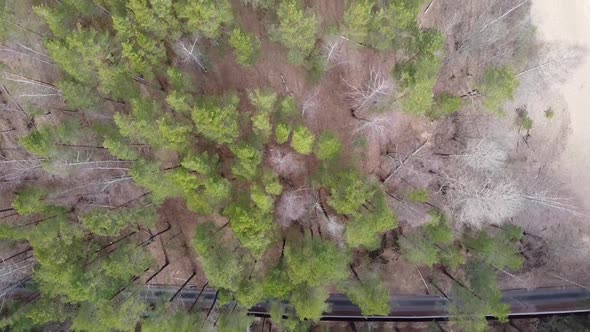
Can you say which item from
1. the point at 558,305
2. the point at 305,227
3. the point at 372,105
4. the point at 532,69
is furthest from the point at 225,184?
the point at 558,305

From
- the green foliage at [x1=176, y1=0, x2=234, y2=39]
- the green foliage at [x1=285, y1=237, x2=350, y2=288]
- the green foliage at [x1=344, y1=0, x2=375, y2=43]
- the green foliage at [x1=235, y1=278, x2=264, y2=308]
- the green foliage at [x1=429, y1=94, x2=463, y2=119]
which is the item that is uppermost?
the green foliage at [x1=344, y1=0, x2=375, y2=43]

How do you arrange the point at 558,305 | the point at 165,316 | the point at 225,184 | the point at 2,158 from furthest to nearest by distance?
the point at 558,305 → the point at 2,158 → the point at 165,316 → the point at 225,184

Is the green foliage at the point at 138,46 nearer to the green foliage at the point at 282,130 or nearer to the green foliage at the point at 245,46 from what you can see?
the green foliage at the point at 245,46

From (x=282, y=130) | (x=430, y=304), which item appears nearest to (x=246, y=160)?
(x=282, y=130)

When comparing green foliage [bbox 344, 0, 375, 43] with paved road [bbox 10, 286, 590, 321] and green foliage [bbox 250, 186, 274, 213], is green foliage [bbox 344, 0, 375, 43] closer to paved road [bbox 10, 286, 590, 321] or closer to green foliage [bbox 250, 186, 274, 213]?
green foliage [bbox 250, 186, 274, 213]

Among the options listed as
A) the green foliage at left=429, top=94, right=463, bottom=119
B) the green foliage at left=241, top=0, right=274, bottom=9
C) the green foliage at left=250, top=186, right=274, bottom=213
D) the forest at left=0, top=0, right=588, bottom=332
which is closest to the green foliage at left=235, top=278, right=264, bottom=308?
the forest at left=0, top=0, right=588, bottom=332

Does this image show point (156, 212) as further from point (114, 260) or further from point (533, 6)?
point (533, 6)

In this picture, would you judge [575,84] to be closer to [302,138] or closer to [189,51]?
[302,138]

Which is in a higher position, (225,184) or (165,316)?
(225,184)
